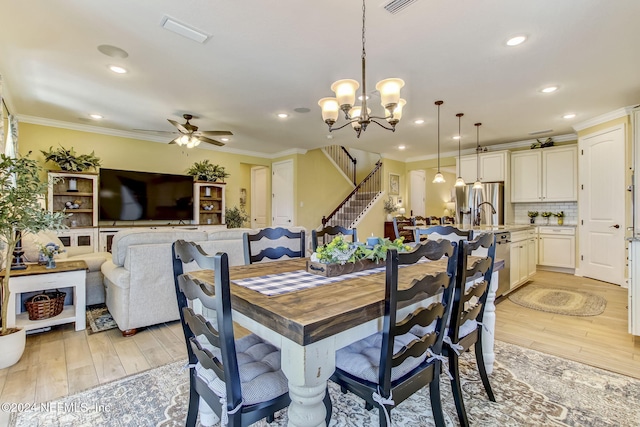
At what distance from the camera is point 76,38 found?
9.10 feet

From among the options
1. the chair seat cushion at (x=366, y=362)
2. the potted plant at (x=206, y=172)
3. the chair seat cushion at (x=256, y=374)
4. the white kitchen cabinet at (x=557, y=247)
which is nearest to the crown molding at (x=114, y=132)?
the potted plant at (x=206, y=172)

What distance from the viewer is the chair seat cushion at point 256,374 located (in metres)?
1.19

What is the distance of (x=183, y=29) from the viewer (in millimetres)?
2582

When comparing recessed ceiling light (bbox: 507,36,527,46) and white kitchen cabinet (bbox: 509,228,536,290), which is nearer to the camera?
recessed ceiling light (bbox: 507,36,527,46)

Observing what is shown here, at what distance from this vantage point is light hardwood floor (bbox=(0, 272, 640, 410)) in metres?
2.08

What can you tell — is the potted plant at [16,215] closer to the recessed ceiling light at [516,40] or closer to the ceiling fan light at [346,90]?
the ceiling fan light at [346,90]

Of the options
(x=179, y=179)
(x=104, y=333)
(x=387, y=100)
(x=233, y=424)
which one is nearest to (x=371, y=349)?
(x=233, y=424)

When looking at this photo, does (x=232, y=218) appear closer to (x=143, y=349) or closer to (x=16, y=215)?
(x=143, y=349)

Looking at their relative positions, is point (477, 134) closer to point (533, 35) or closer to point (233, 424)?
point (533, 35)

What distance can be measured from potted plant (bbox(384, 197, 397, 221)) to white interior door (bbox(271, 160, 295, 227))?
104 inches

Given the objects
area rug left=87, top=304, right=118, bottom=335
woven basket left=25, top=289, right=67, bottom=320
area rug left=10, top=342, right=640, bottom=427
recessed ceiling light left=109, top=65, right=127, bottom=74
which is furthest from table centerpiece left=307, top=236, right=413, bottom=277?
recessed ceiling light left=109, top=65, right=127, bottom=74

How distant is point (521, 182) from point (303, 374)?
7071 millimetres

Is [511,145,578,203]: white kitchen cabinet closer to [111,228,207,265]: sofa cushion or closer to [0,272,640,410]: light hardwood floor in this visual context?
[0,272,640,410]: light hardwood floor

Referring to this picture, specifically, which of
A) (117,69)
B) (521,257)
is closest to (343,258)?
(117,69)
